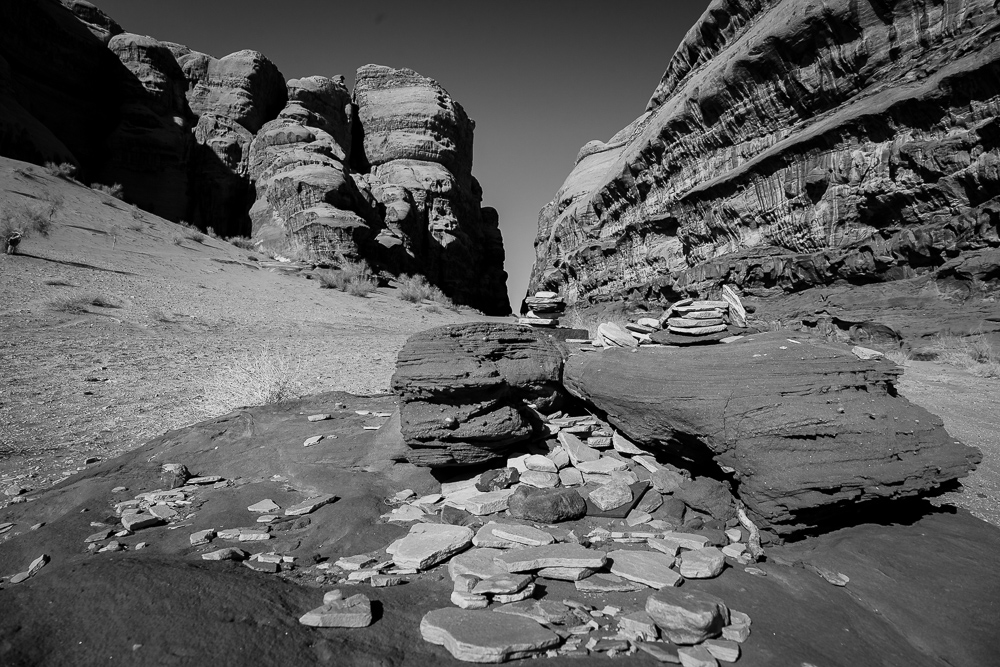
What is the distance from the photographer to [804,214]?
12.2 m

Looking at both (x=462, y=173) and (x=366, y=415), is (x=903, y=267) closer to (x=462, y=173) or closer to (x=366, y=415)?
(x=366, y=415)

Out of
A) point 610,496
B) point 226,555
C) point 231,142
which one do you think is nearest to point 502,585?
point 610,496

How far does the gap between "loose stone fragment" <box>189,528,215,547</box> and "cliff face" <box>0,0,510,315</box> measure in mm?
21833

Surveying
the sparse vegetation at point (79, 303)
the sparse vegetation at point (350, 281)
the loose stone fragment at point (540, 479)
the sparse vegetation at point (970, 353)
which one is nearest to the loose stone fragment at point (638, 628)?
the loose stone fragment at point (540, 479)

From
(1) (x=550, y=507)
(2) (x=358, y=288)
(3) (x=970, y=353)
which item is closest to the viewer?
(1) (x=550, y=507)

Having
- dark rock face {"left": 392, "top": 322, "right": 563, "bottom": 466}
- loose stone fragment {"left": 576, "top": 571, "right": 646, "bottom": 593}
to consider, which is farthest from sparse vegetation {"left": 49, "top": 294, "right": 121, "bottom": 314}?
loose stone fragment {"left": 576, "top": 571, "right": 646, "bottom": 593}

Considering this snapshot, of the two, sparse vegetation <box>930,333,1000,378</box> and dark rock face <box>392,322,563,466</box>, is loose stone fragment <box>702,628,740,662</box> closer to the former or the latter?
dark rock face <box>392,322,563,466</box>

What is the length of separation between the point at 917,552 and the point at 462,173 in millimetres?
43006

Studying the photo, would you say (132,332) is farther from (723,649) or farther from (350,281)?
(350,281)

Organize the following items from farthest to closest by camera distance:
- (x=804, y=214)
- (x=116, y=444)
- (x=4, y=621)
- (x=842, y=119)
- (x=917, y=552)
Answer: (x=804, y=214), (x=842, y=119), (x=116, y=444), (x=917, y=552), (x=4, y=621)

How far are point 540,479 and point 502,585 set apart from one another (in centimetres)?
159

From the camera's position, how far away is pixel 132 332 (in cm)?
843

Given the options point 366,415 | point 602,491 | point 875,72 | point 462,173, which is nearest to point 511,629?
point 602,491

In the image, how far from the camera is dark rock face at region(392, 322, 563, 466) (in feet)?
13.6
